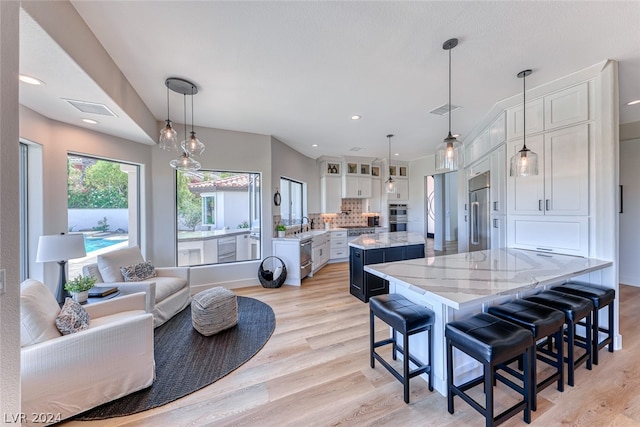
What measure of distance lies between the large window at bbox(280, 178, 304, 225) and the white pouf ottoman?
2.60 metres

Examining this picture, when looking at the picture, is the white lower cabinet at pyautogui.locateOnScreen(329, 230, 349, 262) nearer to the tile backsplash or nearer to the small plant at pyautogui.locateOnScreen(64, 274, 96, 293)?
the tile backsplash

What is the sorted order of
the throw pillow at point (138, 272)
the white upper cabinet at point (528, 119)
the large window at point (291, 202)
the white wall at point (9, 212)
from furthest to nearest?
the large window at point (291, 202)
the throw pillow at point (138, 272)
the white upper cabinet at point (528, 119)
the white wall at point (9, 212)

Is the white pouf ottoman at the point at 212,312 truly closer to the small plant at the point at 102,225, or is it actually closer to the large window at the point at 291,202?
the small plant at the point at 102,225

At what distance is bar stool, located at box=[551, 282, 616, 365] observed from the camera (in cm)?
221

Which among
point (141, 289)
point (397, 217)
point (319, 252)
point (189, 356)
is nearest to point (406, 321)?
point (189, 356)

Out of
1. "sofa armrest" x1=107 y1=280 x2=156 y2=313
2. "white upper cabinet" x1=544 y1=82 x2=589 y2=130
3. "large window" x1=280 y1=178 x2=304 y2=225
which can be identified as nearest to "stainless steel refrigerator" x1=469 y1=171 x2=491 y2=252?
"white upper cabinet" x1=544 y1=82 x2=589 y2=130

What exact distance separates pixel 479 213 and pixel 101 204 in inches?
228

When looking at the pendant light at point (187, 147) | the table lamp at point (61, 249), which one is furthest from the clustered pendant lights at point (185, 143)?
the table lamp at point (61, 249)

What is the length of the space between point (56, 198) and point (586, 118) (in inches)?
230

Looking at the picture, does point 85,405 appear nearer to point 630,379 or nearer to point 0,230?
point 0,230

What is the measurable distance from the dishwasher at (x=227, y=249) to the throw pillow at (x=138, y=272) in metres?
1.17

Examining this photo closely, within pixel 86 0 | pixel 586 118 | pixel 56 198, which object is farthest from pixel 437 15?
pixel 56 198

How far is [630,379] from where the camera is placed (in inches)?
80.1

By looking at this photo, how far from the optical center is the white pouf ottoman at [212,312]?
277 centimetres
